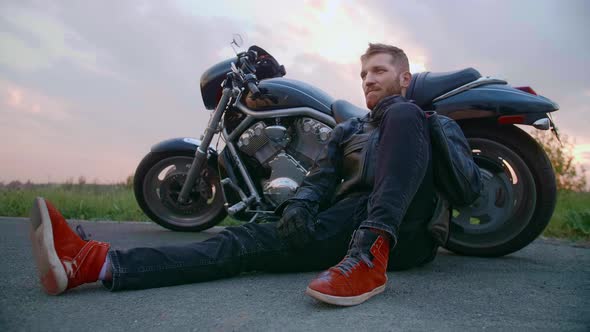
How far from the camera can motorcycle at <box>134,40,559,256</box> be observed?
128 inches

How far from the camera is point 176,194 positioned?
474cm

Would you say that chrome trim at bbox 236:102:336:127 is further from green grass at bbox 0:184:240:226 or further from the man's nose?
green grass at bbox 0:184:240:226

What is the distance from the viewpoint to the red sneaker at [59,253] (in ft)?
6.89

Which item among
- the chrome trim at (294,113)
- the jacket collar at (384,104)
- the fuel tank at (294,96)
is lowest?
the jacket collar at (384,104)

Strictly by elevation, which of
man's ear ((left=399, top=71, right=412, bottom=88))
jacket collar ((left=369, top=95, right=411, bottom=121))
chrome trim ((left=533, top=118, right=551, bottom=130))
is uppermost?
man's ear ((left=399, top=71, right=412, bottom=88))

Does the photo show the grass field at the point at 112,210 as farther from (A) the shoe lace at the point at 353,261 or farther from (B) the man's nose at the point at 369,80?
(A) the shoe lace at the point at 353,261

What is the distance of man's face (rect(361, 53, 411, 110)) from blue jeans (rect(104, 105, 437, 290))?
1.02ft

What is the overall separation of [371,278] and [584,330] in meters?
0.75

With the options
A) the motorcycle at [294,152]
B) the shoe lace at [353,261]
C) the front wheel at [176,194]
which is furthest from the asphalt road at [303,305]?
the front wheel at [176,194]

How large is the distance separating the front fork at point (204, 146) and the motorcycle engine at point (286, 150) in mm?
312

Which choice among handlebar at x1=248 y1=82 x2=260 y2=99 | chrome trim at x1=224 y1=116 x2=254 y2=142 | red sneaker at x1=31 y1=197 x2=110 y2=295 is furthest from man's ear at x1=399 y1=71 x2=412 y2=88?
red sneaker at x1=31 y1=197 x2=110 y2=295

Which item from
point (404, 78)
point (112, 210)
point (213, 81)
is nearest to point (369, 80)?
point (404, 78)

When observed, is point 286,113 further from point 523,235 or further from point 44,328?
point 44,328

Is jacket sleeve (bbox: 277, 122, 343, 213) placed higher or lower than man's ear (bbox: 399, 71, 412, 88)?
lower
